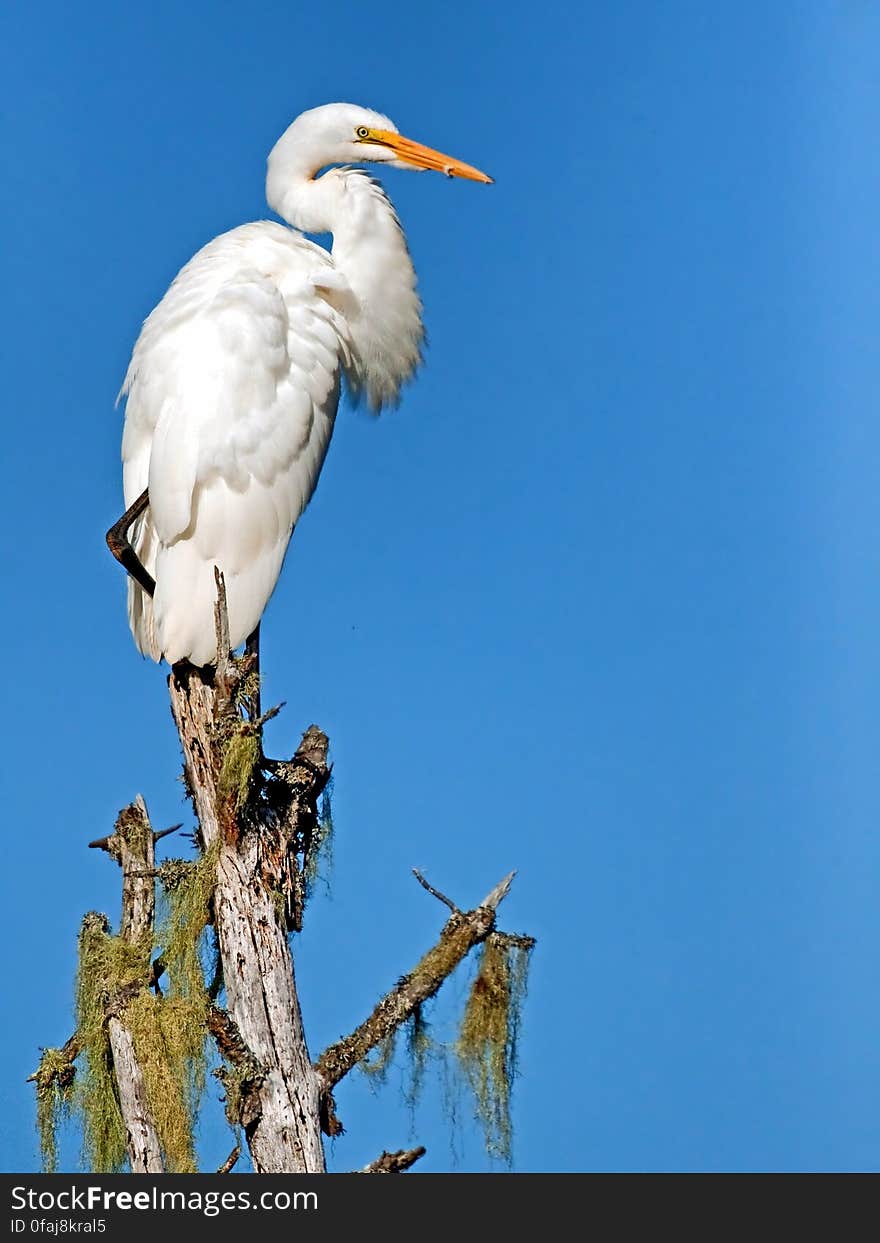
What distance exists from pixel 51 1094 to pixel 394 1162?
1.37m

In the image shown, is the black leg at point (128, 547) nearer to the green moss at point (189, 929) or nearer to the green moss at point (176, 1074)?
the green moss at point (189, 929)

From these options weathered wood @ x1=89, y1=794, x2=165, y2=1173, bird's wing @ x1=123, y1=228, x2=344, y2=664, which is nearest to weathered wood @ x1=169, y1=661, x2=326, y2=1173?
weathered wood @ x1=89, y1=794, x2=165, y2=1173

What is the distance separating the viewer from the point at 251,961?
4789mm

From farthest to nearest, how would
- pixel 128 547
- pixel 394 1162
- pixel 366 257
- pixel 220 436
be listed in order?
1. pixel 366 257
2. pixel 220 436
3. pixel 128 547
4. pixel 394 1162

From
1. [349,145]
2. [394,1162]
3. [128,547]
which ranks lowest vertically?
[394,1162]

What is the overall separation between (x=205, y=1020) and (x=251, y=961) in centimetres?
25

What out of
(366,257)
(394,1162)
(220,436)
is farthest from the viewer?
(366,257)

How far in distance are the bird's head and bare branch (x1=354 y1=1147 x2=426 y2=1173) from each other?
4675 millimetres

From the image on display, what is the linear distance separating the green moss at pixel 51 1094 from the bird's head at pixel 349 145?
A: 14.1ft

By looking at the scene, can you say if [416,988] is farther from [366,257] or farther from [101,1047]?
[366,257]

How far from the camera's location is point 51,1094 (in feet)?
16.6

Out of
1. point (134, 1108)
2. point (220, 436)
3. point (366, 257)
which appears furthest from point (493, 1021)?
point (366, 257)

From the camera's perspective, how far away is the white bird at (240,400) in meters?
5.82

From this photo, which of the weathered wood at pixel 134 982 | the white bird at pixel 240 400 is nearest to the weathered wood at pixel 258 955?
the weathered wood at pixel 134 982
